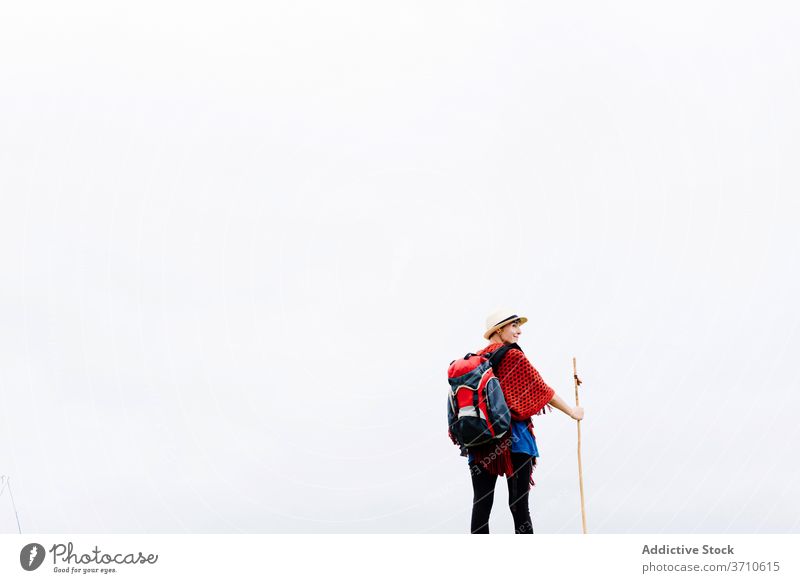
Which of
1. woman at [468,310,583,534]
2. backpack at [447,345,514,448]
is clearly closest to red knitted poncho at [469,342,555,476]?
woman at [468,310,583,534]

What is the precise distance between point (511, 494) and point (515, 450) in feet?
1.48

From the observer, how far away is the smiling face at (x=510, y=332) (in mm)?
11023

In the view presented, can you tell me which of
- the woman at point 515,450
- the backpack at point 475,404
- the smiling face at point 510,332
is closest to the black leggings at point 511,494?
the woman at point 515,450

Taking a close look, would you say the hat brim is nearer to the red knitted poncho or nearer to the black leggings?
the red knitted poncho

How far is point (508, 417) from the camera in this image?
408 inches

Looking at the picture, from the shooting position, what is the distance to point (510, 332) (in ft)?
36.2

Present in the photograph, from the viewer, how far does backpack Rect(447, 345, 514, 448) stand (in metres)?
10.3

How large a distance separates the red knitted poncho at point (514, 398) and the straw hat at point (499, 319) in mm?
330

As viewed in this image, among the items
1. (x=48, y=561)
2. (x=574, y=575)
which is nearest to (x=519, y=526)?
(x=574, y=575)

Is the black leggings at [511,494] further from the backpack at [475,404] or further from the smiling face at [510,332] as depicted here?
the smiling face at [510,332]

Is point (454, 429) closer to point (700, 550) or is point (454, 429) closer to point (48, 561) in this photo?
point (700, 550)

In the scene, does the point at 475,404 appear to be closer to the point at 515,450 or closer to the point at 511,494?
the point at 515,450

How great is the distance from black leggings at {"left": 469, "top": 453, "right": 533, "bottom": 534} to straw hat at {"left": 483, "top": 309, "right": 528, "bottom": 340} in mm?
1439

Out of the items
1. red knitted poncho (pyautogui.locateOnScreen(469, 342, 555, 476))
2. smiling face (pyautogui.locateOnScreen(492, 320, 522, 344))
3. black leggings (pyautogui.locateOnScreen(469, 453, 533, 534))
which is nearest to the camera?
black leggings (pyautogui.locateOnScreen(469, 453, 533, 534))
